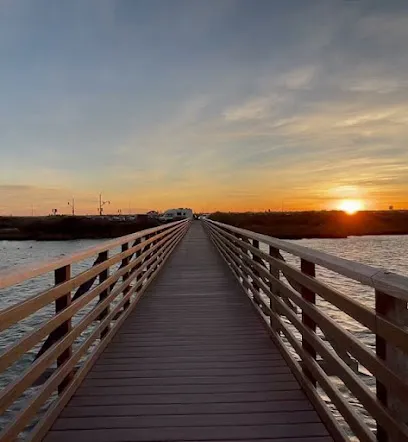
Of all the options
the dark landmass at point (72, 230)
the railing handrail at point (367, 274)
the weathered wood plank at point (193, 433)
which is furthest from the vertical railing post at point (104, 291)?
the dark landmass at point (72, 230)

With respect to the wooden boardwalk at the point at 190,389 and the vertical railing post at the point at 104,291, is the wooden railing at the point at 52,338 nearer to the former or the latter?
the vertical railing post at the point at 104,291

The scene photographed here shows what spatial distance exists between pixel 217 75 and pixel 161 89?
2272 mm

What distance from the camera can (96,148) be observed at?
2947 centimetres

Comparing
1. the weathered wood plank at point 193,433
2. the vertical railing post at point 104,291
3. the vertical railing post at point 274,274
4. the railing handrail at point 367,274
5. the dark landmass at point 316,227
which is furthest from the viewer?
the dark landmass at point 316,227

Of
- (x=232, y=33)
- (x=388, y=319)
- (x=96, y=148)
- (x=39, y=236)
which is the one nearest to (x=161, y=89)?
(x=232, y=33)

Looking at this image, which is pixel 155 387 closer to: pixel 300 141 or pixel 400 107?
pixel 400 107

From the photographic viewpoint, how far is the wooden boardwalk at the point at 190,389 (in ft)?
10.8

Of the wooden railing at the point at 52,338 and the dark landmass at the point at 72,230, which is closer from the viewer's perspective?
the wooden railing at the point at 52,338

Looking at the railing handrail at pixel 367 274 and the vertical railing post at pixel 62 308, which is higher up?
the railing handrail at pixel 367 274

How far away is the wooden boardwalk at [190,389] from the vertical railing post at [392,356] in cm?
91

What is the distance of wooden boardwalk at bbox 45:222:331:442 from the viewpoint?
3285 millimetres

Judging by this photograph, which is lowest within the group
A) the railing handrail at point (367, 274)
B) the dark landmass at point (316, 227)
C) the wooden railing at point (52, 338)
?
the dark landmass at point (316, 227)

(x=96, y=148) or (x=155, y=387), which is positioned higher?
(x=96, y=148)

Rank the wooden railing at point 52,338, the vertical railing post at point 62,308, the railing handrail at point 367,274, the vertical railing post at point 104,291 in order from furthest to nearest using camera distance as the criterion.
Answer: the vertical railing post at point 104,291 → the vertical railing post at point 62,308 → the wooden railing at point 52,338 → the railing handrail at point 367,274
